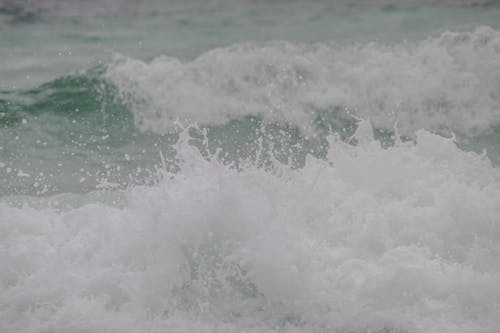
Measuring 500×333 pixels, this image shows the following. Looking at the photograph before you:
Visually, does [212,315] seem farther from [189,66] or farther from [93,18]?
[189,66]

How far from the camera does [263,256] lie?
298 cm

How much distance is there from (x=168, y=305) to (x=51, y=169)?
10.4 ft

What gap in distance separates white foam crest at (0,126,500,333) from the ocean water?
0.04 ft

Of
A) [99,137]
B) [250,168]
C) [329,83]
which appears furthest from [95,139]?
[250,168]

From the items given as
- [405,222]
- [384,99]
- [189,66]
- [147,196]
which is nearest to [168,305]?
[147,196]

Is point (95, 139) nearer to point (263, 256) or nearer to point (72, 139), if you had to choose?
point (72, 139)

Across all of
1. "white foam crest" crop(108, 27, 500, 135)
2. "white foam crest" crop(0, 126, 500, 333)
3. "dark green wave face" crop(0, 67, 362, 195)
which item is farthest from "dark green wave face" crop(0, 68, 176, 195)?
"white foam crest" crop(0, 126, 500, 333)

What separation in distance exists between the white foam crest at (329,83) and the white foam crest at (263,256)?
3.61 feet

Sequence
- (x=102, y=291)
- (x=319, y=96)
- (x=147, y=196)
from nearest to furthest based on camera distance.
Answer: (x=102, y=291)
(x=147, y=196)
(x=319, y=96)

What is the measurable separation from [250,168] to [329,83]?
2.55m

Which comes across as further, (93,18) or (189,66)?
(189,66)

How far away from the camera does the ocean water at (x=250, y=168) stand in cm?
278

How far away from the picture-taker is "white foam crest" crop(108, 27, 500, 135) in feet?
15.3

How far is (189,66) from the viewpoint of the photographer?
17.1ft
